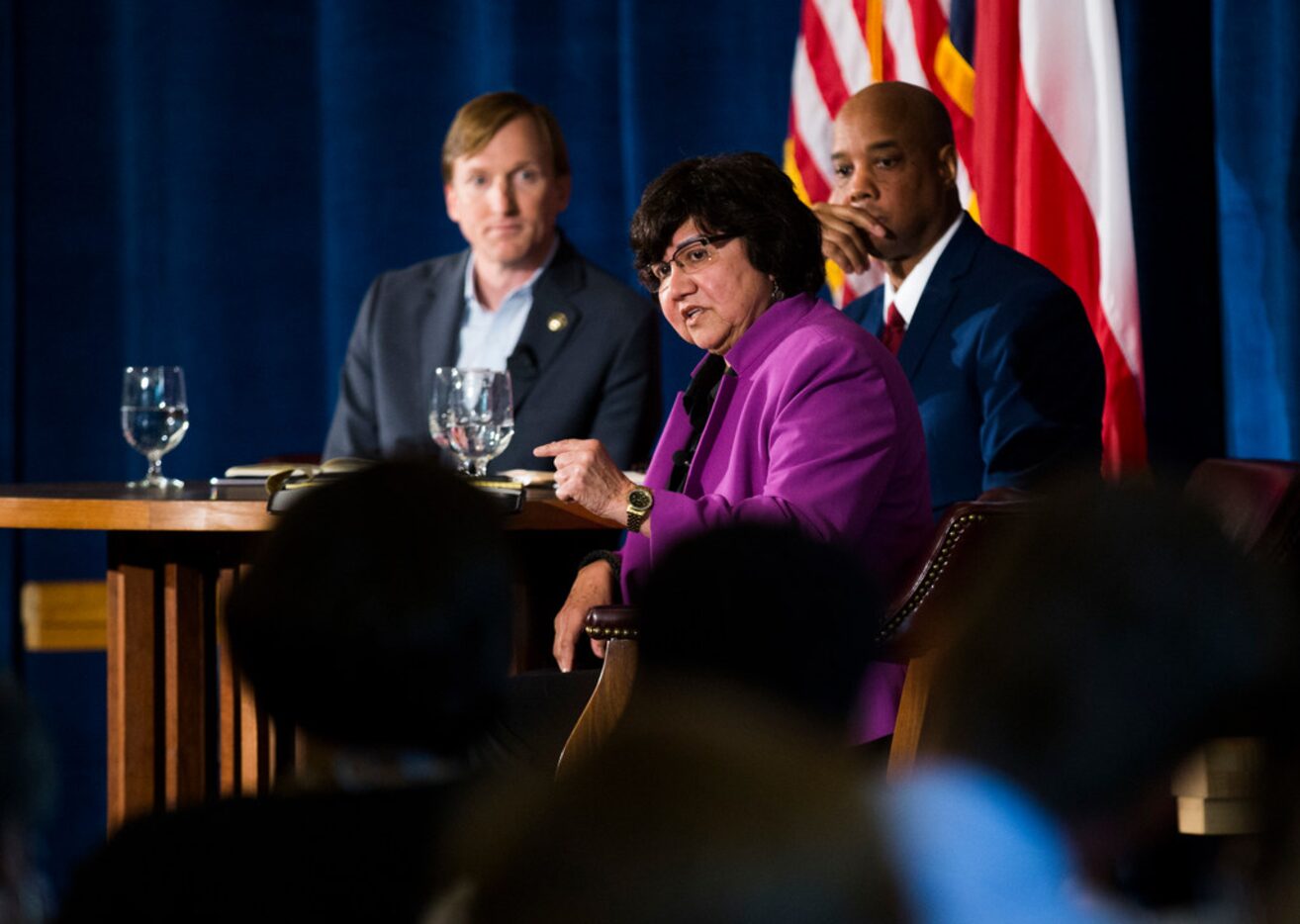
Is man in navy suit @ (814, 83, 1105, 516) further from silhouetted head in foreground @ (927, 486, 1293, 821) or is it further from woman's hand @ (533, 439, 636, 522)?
silhouetted head in foreground @ (927, 486, 1293, 821)

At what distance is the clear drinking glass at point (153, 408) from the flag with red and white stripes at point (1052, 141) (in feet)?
4.47

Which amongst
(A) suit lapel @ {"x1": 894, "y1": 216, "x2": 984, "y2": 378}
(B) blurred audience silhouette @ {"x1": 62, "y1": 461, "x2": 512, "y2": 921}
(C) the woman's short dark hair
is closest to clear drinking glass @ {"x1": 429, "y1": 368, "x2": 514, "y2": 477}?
(C) the woman's short dark hair

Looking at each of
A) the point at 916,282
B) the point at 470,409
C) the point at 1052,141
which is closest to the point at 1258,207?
the point at 1052,141

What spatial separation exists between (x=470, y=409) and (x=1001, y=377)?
741 millimetres

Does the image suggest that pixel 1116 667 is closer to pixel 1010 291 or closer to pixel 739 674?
pixel 739 674

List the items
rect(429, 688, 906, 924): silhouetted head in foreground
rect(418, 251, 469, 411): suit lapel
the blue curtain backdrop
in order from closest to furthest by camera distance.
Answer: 1. rect(429, 688, 906, 924): silhouetted head in foreground
2. rect(418, 251, 469, 411): suit lapel
3. the blue curtain backdrop

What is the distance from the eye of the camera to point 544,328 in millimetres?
2812

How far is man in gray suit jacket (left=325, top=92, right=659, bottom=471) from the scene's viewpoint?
2770 mm

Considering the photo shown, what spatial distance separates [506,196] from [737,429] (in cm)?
122

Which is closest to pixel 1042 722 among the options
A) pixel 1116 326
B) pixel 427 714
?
pixel 427 714

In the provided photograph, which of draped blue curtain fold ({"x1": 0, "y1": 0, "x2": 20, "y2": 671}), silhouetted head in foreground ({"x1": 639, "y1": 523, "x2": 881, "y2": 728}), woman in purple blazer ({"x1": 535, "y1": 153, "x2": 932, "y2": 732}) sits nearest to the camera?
silhouetted head in foreground ({"x1": 639, "y1": 523, "x2": 881, "y2": 728})

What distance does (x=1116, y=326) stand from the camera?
106 inches

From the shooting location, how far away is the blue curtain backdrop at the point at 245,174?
12.1 feet

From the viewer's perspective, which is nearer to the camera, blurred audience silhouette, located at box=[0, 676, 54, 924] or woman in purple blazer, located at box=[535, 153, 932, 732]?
blurred audience silhouette, located at box=[0, 676, 54, 924]
